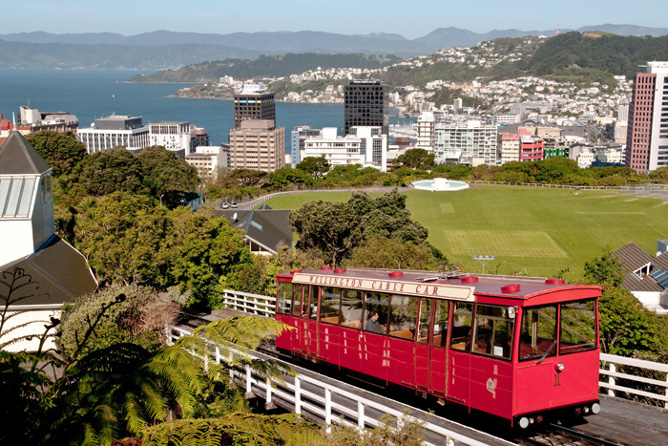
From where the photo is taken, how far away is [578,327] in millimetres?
11016

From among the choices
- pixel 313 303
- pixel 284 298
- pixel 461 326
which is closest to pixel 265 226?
pixel 284 298

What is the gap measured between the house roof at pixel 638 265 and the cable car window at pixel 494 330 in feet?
118

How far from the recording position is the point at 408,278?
13172 millimetres

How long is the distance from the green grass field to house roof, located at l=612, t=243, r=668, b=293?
6.82 feet

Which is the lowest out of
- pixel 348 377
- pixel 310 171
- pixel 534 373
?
pixel 310 171

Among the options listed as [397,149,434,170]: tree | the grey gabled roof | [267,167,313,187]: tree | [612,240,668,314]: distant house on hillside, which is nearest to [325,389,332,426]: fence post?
the grey gabled roof

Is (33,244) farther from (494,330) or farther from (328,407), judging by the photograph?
(494,330)

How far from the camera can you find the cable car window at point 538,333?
34.0 ft

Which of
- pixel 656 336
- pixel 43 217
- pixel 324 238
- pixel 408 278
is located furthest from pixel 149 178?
pixel 408 278

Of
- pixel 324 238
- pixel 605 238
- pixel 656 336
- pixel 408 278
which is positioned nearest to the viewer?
pixel 408 278

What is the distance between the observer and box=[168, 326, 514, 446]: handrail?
9523mm

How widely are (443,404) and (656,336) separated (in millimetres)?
13308

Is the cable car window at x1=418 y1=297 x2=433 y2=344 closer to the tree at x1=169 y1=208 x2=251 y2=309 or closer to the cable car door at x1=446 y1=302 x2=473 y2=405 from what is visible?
the cable car door at x1=446 y1=302 x2=473 y2=405

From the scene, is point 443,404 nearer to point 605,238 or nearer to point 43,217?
point 43,217
